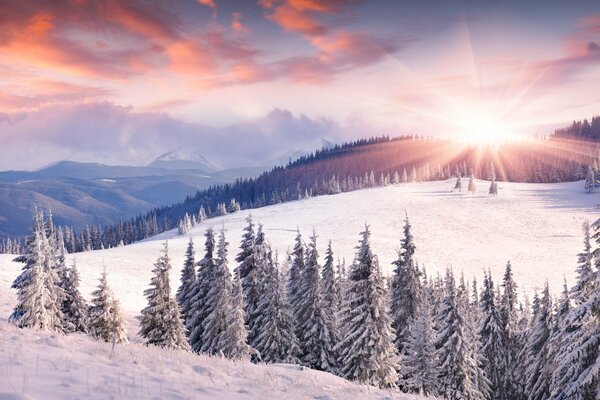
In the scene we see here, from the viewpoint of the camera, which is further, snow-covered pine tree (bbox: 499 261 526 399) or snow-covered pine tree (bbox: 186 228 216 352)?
snow-covered pine tree (bbox: 499 261 526 399)

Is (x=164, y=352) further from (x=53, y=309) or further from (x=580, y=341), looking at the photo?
(x=53, y=309)

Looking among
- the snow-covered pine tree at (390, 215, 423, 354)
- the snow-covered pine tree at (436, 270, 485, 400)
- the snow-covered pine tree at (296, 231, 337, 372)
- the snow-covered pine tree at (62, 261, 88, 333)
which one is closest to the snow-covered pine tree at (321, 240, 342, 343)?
the snow-covered pine tree at (296, 231, 337, 372)

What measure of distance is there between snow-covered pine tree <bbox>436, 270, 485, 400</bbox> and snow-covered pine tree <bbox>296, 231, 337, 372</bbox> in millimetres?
8415

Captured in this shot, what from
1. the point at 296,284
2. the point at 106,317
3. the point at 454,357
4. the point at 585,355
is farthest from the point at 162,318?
the point at 585,355

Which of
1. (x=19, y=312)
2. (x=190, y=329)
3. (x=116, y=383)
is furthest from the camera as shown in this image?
(x=190, y=329)

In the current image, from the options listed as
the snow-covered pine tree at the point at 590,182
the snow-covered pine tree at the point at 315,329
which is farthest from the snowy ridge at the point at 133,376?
the snow-covered pine tree at the point at 590,182

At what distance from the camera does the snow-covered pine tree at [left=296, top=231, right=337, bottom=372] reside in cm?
3475

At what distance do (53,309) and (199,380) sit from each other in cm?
2419

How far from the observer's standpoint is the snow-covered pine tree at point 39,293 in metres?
27.5

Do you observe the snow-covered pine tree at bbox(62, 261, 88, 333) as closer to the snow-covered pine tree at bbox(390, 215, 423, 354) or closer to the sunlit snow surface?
the sunlit snow surface

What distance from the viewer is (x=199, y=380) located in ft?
34.3

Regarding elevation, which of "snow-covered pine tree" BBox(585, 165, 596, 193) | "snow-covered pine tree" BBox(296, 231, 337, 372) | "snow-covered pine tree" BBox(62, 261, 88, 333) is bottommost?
"snow-covered pine tree" BBox(296, 231, 337, 372)

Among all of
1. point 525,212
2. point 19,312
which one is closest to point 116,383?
point 19,312

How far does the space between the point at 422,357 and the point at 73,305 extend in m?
26.6
